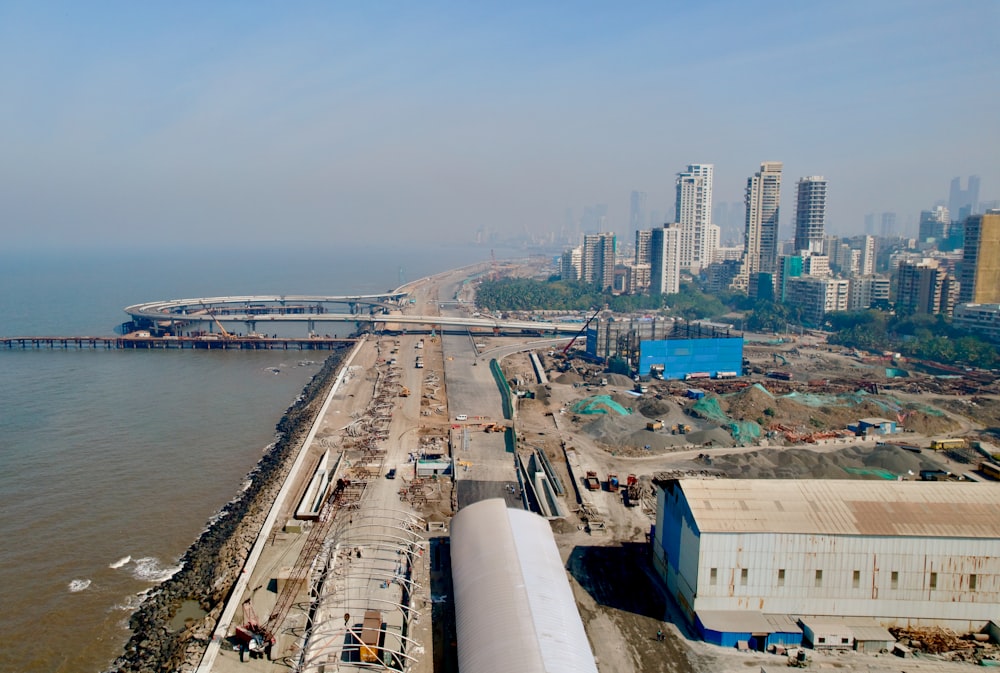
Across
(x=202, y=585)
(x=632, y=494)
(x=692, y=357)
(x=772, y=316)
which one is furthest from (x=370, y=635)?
(x=772, y=316)

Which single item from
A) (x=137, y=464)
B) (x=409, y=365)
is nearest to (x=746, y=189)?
(x=409, y=365)

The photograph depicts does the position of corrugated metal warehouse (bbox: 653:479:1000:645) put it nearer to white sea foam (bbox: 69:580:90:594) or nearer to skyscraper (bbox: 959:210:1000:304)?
white sea foam (bbox: 69:580:90:594)

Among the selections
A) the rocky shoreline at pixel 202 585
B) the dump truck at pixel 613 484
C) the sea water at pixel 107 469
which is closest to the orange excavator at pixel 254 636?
the rocky shoreline at pixel 202 585

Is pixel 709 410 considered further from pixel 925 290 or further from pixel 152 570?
pixel 925 290

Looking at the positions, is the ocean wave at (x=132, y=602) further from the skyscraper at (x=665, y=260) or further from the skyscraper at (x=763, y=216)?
the skyscraper at (x=763, y=216)

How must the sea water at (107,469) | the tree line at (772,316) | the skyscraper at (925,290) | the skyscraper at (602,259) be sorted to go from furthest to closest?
the skyscraper at (602,259), the skyscraper at (925,290), the tree line at (772,316), the sea water at (107,469)
